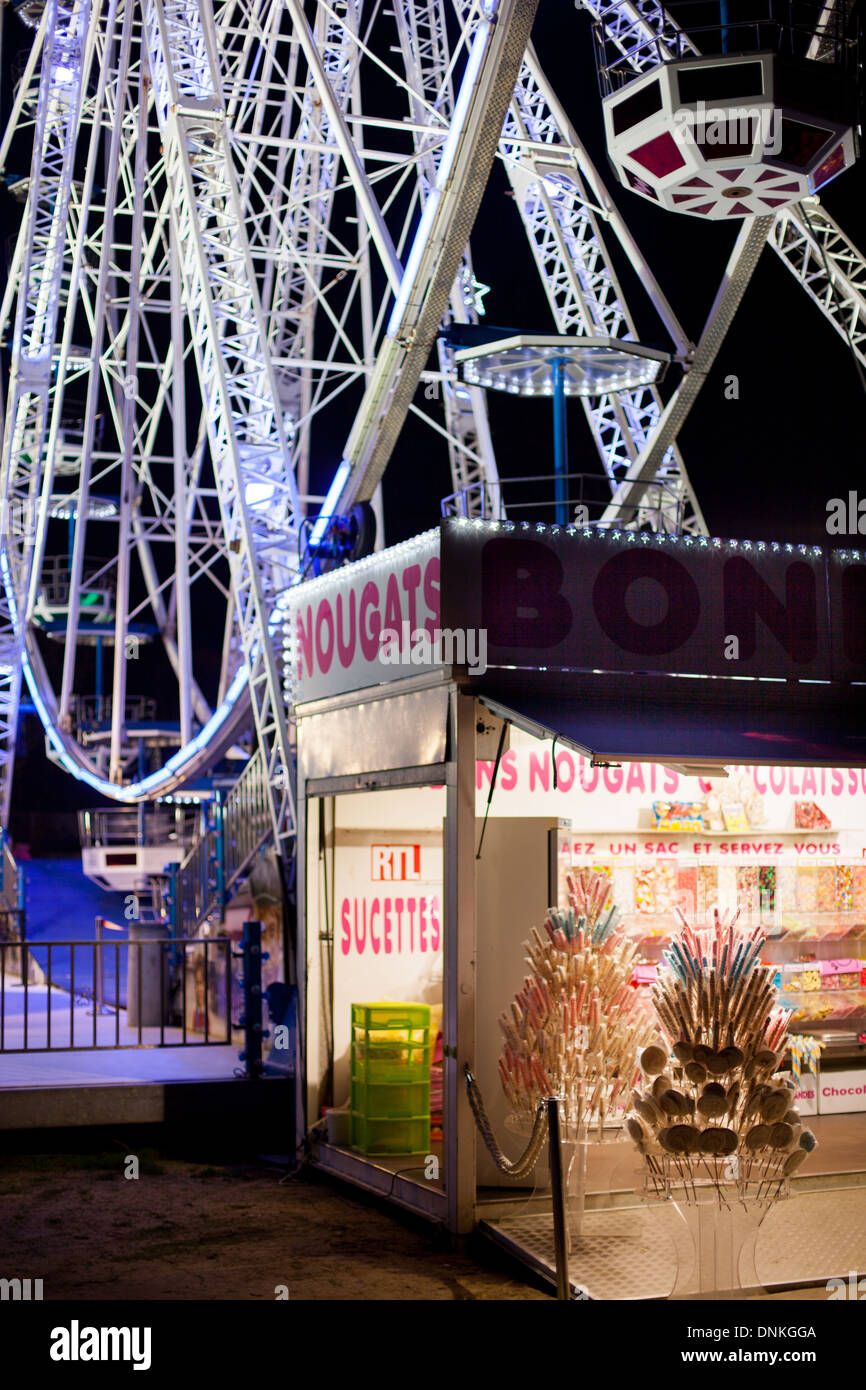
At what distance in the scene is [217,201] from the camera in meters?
14.9

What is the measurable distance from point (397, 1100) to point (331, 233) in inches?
570

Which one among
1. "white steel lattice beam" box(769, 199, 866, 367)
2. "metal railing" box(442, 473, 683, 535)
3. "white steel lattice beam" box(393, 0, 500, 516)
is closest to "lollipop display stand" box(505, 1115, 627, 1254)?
"metal railing" box(442, 473, 683, 535)

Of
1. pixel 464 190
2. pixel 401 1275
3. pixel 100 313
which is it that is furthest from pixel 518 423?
pixel 401 1275

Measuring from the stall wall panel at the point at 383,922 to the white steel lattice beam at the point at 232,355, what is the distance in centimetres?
318

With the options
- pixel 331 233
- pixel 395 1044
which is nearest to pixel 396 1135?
pixel 395 1044

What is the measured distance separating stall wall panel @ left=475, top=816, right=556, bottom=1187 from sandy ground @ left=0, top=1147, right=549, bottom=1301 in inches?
39.2

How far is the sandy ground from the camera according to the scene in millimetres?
7516

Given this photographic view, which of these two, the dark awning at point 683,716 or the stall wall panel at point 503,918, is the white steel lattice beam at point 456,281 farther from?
the stall wall panel at point 503,918

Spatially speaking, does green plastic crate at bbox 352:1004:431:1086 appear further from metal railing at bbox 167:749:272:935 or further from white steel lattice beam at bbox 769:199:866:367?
white steel lattice beam at bbox 769:199:866:367

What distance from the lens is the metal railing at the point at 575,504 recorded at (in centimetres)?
1085

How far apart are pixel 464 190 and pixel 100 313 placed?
1112cm

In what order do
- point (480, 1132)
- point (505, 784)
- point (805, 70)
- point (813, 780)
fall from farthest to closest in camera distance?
point (805, 70) → point (813, 780) → point (505, 784) → point (480, 1132)

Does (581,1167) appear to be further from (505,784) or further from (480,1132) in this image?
(505,784)
